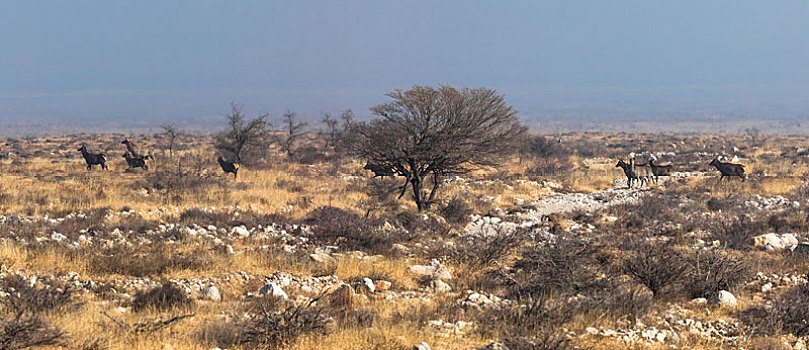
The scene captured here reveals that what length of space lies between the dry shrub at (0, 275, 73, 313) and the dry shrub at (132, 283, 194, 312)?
750mm

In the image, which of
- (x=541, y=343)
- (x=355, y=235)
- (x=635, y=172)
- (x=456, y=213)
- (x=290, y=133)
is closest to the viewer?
(x=541, y=343)

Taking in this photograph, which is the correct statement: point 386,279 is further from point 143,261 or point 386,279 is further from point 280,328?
point 143,261

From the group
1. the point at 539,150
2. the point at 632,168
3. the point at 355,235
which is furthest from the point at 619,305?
the point at 539,150

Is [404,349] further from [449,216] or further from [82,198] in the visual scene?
[82,198]

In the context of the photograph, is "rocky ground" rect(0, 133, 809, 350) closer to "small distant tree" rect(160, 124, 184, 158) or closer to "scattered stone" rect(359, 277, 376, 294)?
"scattered stone" rect(359, 277, 376, 294)

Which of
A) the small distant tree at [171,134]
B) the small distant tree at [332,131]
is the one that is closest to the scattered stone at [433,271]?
the small distant tree at [171,134]

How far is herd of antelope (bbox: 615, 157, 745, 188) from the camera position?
24.0 m

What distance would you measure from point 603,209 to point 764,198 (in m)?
6.42

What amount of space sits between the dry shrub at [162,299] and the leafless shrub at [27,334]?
4.90ft

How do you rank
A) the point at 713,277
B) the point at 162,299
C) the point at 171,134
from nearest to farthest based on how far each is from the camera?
the point at 162,299 → the point at 713,277 → the point at 171,134

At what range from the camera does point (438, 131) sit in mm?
16984

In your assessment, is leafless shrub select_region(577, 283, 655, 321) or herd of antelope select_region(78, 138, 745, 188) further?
herd of antelope select_region(78, 138, 745, 188)

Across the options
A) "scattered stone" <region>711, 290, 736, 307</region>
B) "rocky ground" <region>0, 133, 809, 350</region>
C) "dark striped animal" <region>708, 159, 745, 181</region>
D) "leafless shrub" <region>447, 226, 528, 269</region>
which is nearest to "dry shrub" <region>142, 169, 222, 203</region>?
"rocky ground" <region>0, 133, 809, 350</region>

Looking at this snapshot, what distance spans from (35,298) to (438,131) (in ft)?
39.4
